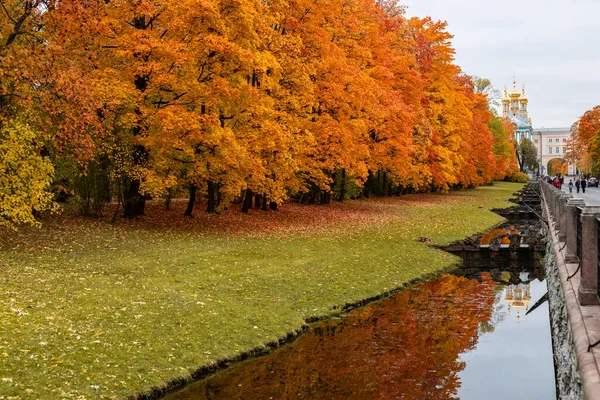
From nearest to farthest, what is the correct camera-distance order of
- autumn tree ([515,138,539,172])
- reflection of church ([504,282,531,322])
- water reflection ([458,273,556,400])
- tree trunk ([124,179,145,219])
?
water reflection ([458,273,556,400]), reflection of church ([504,282,531,322]), tree trunk ([124,179,145,219]), autumn tree ([515,138,539,172])

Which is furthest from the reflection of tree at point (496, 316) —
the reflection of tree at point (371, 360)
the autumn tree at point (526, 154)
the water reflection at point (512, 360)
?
the autumn tree at point (526, 154)

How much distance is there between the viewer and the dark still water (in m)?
11.5

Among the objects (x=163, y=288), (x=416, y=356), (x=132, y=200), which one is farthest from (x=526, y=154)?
(x=416, y=356)

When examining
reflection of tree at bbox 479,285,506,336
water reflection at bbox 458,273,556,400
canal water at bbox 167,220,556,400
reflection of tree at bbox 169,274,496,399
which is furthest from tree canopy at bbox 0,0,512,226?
water reflection at bbox 458,273,556,400

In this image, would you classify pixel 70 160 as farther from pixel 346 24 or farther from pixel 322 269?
pixel 346 24

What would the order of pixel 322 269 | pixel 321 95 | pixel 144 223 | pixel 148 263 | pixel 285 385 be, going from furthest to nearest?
pixel 321 95, pixel 144 223, pixel 322 269, pixel 148 263, pixel 285 385

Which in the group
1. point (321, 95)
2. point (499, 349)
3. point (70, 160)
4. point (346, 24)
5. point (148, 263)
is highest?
point (346, 24)

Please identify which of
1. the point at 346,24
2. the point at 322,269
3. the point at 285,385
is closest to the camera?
the point at 285,385

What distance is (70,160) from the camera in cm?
2688

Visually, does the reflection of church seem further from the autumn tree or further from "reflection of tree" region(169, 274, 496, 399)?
the autumn tree

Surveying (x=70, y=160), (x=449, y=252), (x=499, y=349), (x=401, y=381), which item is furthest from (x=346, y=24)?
(x=401, y=381)

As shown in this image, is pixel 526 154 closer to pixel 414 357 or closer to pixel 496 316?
pixel 496 316

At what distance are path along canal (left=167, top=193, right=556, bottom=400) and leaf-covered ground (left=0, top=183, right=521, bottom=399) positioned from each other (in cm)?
85

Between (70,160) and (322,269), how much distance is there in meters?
12.8
